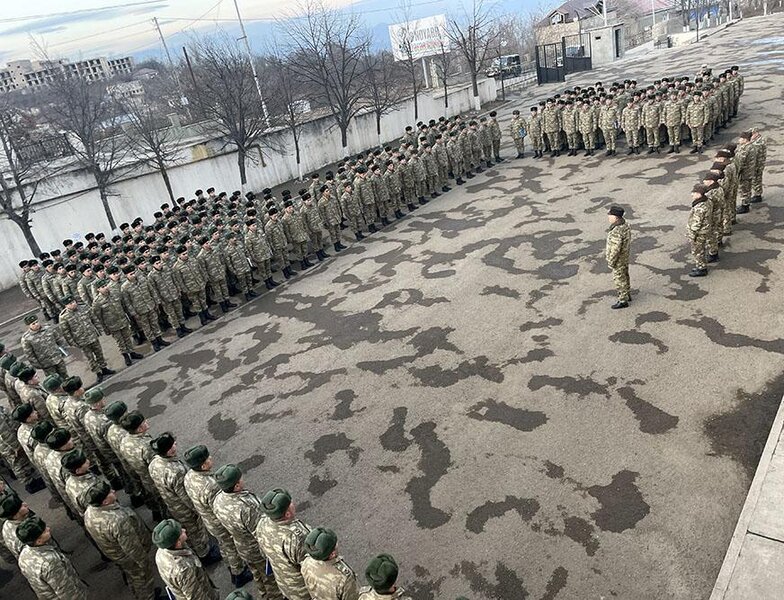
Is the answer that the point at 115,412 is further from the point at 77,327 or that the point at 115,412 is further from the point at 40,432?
the point at 77,327

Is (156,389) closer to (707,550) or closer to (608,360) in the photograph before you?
(608,360)

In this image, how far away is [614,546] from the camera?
15.9ft

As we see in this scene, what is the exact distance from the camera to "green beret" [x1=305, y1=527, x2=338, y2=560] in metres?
3.79

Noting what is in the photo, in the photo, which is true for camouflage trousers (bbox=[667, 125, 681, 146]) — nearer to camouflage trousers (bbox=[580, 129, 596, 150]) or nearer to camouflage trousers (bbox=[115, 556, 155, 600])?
camouflage trousers (bbox=[580, 129, 596, 150])

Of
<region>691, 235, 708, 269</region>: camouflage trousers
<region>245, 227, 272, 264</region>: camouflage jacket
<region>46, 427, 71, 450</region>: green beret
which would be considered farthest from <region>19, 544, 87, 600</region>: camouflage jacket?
<region>691, 235, 708, 269</region>: camouflage trousers

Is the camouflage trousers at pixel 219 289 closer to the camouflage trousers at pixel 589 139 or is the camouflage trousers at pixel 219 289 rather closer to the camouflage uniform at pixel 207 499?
the camouflage uniform at pixel 207 499

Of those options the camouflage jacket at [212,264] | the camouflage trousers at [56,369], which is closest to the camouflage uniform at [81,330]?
the camouflage trousers at [56,369]

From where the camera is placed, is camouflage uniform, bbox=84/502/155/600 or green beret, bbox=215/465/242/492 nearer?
green beret, bbox=215/465/242/492

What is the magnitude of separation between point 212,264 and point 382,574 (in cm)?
857

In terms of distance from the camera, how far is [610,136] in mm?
15609

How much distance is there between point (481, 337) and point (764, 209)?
255 inches

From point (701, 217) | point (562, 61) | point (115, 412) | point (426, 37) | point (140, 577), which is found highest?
point (426, 37)

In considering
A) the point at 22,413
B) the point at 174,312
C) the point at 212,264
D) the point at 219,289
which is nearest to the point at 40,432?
the point at 22,413

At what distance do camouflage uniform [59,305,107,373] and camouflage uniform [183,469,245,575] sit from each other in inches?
222
